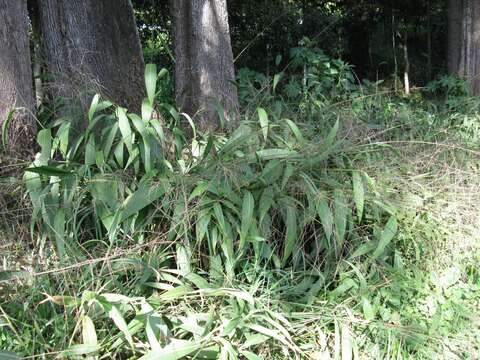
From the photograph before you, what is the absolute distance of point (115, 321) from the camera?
81.1 inches

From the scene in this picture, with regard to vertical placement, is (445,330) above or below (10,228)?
below

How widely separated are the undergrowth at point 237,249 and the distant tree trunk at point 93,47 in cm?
54

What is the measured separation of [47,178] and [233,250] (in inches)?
40.2

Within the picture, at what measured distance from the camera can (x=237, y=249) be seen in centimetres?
267

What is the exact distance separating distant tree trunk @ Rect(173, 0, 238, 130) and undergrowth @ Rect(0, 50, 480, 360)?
1.24 metres

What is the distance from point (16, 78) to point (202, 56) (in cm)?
174

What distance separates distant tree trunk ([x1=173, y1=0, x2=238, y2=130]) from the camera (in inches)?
178

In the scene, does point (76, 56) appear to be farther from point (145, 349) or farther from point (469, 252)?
point (469, 252)

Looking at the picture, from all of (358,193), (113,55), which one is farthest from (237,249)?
(113,55)

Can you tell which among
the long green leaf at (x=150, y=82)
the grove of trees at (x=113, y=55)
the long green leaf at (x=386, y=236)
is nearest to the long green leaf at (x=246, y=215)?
the long green leaf at (x=386, y=236)

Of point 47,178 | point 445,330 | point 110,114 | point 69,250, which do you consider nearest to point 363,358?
point 445,330

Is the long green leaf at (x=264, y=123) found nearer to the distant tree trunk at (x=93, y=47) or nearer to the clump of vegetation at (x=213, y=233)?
the clump of vegetation at (x=213, y=233)

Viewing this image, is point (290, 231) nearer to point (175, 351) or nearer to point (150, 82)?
point (175, 351)

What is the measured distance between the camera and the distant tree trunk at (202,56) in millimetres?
4516
